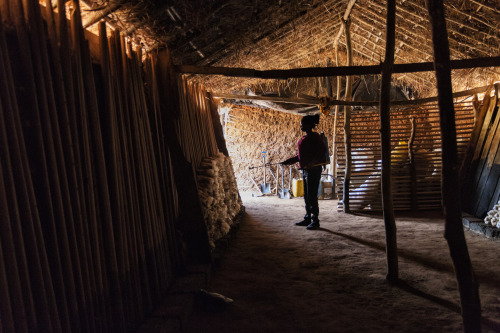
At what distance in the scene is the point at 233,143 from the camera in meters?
13.8

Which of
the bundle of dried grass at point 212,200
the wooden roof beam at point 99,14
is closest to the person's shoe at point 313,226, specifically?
the bundle of dried grass at point 212,200

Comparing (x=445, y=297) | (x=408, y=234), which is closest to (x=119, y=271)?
(x=445, y=297)

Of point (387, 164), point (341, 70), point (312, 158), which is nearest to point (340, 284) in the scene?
point (387, 164)

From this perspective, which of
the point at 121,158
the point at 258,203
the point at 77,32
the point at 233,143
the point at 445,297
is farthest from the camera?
the point at 233,143

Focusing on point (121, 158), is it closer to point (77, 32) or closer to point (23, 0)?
point (77, 32)

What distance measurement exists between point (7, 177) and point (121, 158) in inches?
44.3

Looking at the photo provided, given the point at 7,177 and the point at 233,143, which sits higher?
the point at 233,143

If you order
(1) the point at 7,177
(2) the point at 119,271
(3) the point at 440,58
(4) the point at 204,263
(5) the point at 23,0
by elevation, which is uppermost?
(5) the point at 23,0

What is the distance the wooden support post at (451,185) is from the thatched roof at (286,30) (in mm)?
2212

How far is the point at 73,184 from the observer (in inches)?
76.8

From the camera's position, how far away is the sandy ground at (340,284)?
2799mm

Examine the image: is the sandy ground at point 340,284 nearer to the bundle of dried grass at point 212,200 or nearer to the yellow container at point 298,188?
the bundle of dried grass at point 212,200

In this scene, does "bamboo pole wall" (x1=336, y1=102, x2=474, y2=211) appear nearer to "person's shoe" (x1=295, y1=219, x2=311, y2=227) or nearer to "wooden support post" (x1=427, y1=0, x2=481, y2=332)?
"person's shoe" (x1=295, y1=219, x2=311, y2=227)

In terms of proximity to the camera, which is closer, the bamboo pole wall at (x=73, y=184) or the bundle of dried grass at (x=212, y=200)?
the bamboo pole wall at (x=73, y=184)
